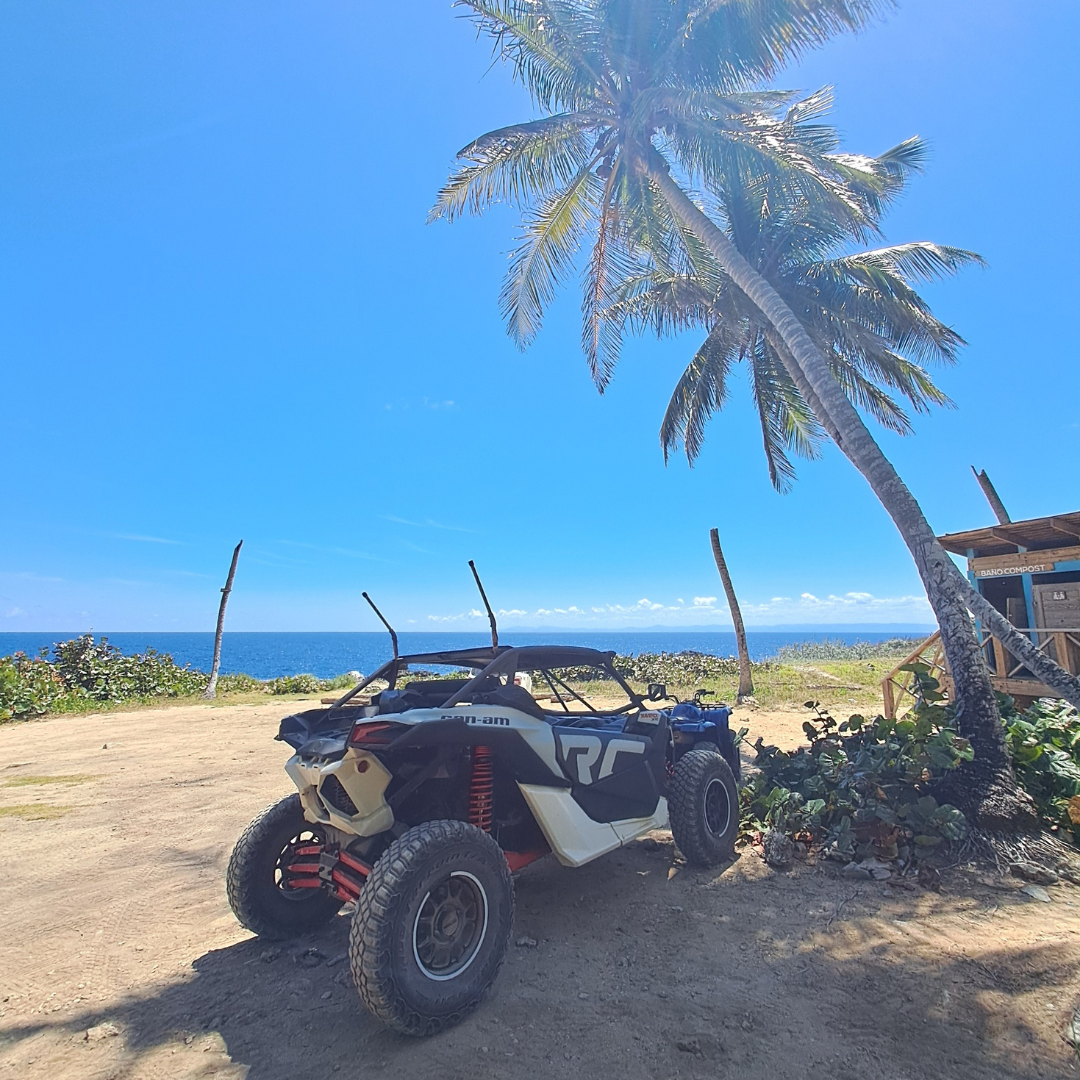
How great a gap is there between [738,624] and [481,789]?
1398cm

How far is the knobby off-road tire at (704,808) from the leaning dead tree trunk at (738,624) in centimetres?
995

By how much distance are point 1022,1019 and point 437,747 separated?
298cm

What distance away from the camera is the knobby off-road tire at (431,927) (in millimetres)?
2648

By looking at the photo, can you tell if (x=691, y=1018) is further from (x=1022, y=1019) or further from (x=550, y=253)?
(x=550, y=253)

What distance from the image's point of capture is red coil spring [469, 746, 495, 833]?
3.47 metres

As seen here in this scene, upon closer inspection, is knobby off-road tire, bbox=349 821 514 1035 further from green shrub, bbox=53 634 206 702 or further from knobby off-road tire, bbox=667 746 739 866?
green shrub, bbox=53 634 206 702

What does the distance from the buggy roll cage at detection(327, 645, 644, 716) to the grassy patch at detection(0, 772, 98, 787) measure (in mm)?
6065

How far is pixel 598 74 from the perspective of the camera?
888 centimetres

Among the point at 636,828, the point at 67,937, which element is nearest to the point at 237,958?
the point at 67,937

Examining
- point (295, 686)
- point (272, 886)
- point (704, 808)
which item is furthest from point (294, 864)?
point (295, 686)

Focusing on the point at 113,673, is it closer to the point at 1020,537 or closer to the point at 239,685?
the point at 239,685

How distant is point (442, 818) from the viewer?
3.60 m

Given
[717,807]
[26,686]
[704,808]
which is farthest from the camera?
[26,686]

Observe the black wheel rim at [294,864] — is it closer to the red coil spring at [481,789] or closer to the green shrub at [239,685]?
the red coil spring at [481,789]
